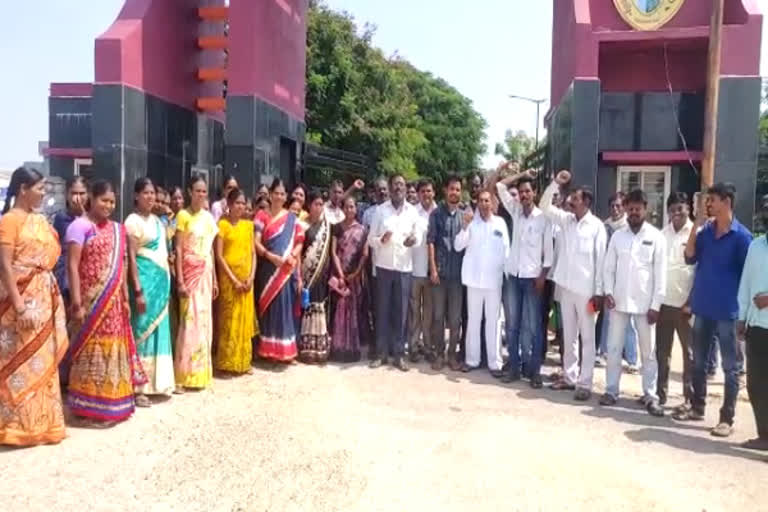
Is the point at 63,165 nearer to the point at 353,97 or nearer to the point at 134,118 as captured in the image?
the point at 134,118

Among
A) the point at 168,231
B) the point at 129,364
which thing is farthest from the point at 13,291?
the point at 168,231

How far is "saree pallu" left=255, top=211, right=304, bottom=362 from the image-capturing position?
231 inches

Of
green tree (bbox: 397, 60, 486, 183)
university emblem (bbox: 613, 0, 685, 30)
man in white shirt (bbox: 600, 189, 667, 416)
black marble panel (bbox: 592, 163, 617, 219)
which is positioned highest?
green tree (bbox: 397, 60, 486, 183)

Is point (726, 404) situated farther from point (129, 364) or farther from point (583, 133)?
point (583, 133)

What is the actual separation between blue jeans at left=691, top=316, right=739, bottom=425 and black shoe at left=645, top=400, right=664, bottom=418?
23cm

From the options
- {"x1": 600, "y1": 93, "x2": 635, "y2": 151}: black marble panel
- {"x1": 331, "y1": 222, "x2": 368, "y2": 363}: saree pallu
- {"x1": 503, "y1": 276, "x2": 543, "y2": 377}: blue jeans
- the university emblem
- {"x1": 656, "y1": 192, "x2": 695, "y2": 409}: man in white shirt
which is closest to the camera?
{"x1": 656, "y1": 192, "x2": 695, "y2": 409}: man in white shirt

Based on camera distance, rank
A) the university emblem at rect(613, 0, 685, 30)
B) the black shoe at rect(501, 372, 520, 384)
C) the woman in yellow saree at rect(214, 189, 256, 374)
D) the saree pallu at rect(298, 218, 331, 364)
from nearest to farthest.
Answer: the woman in yellow saree at rect(214, 189, 256, 374), the black shoe at rect(501, 372, 520, 384), the saree pallu at rect(298, 218, 331, 364), the university emblem at rect(613, 0, 685, 30)

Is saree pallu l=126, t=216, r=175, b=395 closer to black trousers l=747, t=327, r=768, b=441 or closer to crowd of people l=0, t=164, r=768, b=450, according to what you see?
crowd of people l=0, t=164, r=768, b=450

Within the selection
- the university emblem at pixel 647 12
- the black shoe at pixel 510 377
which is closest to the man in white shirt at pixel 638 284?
the black shoe at pixel 510 377

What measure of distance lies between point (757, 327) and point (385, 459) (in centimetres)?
255

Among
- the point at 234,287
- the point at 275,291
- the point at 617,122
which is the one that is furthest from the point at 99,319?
the point at 617,122

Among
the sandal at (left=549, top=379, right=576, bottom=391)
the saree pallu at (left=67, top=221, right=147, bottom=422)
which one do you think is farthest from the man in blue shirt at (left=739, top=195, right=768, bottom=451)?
the saree pallu at (left=67, top=221, right=147, bottom=422)

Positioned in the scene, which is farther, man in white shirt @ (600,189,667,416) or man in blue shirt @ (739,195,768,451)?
man in white shirt @ (600,189,667,416)

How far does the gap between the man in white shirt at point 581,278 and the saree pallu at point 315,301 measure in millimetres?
2131
